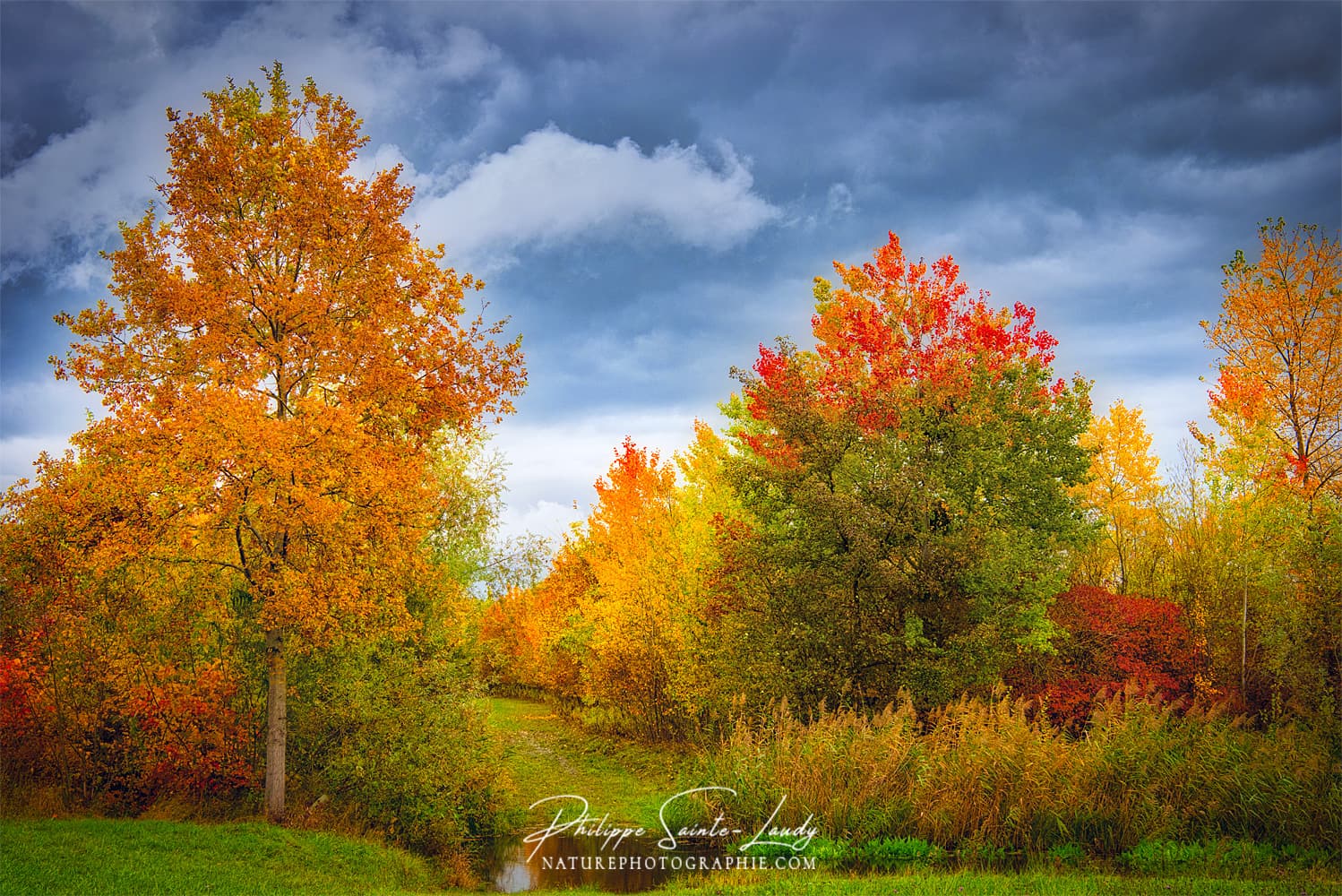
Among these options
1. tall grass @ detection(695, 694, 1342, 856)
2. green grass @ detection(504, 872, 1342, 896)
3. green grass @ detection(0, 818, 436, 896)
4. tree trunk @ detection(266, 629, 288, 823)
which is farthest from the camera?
tree trunk @ detection(266, 629, 288, 823)

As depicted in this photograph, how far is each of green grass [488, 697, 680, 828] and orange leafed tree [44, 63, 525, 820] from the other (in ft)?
22.6

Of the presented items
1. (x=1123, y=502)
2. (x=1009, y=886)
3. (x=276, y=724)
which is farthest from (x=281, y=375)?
(x=1123, y=502)

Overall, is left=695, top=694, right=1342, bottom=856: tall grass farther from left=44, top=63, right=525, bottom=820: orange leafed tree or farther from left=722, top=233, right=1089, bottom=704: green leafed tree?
left=44, top=63, right=525, bottom=820: orange leafed tree

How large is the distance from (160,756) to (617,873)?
299 inches

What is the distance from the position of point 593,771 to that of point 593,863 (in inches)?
348

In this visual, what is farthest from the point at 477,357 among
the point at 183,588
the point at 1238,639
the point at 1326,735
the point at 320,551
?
the point at 1238,639

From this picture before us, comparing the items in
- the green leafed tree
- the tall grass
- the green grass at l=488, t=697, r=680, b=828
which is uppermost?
the green leafed tree

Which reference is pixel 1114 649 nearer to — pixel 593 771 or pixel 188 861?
pixel 593 771

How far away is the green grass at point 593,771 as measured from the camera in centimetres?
1762

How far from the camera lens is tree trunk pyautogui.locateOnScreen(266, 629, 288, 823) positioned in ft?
41.2

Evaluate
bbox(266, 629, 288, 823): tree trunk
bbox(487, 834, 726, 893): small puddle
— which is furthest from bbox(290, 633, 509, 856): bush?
bbox(487, 834, 726, 893): small puddle

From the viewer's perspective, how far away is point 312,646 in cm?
1227

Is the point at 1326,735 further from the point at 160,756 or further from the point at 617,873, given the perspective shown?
the point at 160,756
